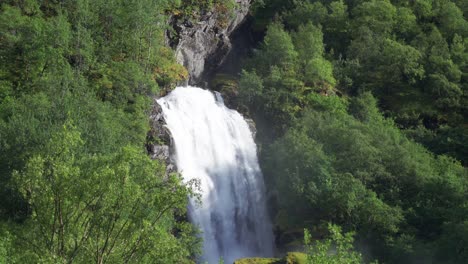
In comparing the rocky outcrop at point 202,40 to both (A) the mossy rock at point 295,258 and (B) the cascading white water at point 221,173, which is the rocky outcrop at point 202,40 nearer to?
(B) the cascading white water at point 221,173

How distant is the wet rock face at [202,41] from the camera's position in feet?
170

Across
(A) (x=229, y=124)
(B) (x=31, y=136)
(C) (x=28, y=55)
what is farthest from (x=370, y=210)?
(C) (x=28, y=55)

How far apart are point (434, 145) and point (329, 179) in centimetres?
1446

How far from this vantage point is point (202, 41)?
178 feet

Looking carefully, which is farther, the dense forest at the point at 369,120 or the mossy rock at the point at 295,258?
the dense forest at the point at 369,120

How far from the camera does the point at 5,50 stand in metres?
39.2

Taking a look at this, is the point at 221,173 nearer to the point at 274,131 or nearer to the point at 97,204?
the point at 274,131

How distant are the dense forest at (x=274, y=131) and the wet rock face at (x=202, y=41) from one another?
123 cm

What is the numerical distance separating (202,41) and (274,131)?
11938 millimetres

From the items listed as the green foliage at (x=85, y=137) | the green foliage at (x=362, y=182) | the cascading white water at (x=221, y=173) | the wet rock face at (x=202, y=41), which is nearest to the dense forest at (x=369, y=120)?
the green foliage at (x=362, y=182)

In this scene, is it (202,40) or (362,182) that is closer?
(362,182)

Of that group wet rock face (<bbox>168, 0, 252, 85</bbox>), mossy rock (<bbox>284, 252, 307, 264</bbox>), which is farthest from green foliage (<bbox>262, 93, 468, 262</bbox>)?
wet rock face (<bbox>168, 0, 252, 85</bbox>)

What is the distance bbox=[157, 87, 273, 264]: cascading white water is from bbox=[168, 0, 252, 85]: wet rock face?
18.9ft

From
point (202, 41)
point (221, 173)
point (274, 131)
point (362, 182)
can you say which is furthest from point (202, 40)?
point (362, 182)
